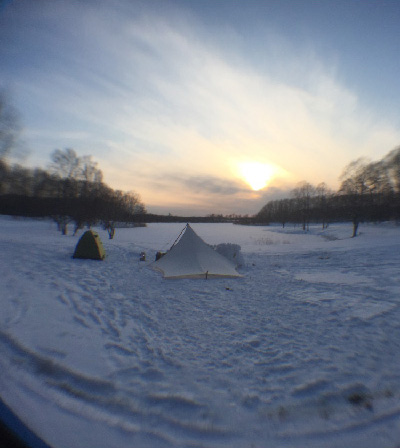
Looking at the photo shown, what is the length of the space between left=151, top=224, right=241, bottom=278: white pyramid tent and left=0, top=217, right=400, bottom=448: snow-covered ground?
157 cm

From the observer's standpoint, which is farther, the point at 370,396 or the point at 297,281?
the point at 297,281

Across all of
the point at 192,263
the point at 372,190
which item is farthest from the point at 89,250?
the point at 372,190

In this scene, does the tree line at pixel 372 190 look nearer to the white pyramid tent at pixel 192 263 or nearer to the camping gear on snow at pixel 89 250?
the white pyramid tent at pixel 192 263

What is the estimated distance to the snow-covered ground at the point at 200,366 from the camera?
5.93ft

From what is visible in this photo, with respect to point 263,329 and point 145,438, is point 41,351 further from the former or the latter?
point 263,329

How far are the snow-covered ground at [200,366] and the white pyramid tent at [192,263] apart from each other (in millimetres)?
1566

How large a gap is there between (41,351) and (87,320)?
3.53ft

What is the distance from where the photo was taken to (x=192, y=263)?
7.40 m

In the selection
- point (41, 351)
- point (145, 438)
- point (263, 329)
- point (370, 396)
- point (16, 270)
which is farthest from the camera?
point (16, 270)

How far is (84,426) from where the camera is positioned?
177 cm

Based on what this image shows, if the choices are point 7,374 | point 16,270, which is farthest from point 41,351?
point 16,270

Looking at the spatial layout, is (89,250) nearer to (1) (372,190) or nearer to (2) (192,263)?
(2) (192,263)

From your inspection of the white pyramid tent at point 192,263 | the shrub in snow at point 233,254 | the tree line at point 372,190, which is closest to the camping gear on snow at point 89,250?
the white pyramid tent at point 192,263

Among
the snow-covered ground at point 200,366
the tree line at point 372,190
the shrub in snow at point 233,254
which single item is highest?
the tree line at point 372,190
